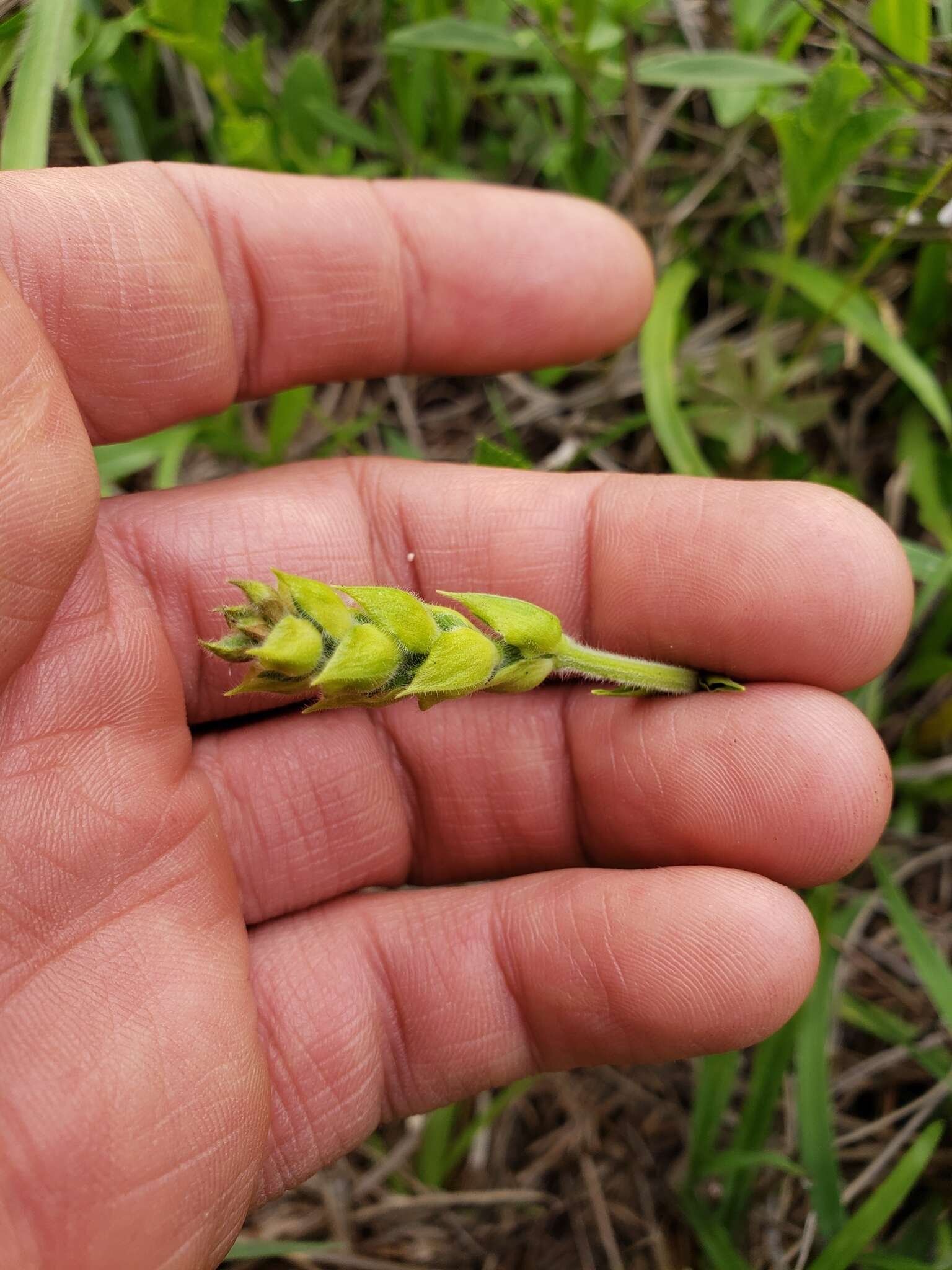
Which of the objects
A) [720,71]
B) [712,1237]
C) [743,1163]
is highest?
[720,71]

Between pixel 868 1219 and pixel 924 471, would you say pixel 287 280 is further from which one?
pixel 868 1219

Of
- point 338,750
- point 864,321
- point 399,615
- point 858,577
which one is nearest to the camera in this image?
point 399,615

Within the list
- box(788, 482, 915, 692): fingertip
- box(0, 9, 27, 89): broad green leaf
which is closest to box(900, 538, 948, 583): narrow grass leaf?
box(788, 482, 915, 692): fingertip

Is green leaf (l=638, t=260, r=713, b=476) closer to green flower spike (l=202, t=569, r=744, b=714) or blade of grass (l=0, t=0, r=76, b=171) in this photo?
green flower spike (l=202, t=569, r=744, b=714)

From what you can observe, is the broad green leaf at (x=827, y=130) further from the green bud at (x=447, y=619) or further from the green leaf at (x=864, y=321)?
the green bud at (x=447, y=619)

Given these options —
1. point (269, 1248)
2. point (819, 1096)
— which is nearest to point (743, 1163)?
point (819, 1096)

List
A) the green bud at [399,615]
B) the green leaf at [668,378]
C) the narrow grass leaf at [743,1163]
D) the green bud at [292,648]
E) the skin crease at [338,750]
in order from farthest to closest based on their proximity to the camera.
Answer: the green leaf at [668,378]
the narrow grass leaf at [743,1163]
the skin crease at [338,750]
the green bud at [399,615]
the green bud at [292,648]

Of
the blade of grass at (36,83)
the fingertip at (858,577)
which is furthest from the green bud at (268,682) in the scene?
the blade of grass at (36,83)
